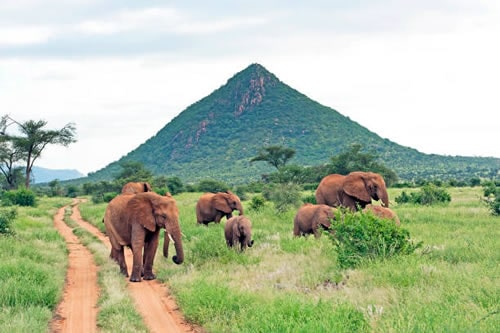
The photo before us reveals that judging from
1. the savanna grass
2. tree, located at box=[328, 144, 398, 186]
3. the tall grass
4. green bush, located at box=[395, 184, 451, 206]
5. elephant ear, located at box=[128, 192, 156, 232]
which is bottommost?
the savanna grass

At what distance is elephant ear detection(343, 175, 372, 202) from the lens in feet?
59.0

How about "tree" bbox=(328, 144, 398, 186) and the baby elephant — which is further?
"tree" bbox=(328, 144, 398, 186)

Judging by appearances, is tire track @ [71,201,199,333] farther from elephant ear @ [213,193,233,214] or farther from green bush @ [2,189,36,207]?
green bush @ [2,189,36,207]

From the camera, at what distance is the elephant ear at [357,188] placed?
18.0 m

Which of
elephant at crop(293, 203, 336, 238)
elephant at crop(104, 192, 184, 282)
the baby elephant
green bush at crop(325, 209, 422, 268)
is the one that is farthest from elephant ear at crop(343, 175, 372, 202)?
elephant at crop(104, 192, 184, 282)

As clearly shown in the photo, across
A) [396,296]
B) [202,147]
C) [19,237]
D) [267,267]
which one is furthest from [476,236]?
[202,147]

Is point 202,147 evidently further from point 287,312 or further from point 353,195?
point 287,312

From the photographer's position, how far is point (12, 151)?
5681 cm

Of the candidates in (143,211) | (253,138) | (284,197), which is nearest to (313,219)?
(143,211)

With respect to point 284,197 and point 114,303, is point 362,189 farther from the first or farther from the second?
point 114,303

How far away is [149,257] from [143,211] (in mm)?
1130

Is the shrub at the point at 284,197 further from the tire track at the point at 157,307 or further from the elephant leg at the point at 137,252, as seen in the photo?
the tire track at the point at 157,307

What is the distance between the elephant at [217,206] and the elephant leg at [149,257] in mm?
8137

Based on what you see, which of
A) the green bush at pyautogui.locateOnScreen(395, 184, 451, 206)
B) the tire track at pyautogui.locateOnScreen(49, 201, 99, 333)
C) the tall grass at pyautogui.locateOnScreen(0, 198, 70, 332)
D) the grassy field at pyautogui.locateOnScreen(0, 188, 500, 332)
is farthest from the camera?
the green bush at pyautogui.locateOnScreen(395, 184, 451, 206)
